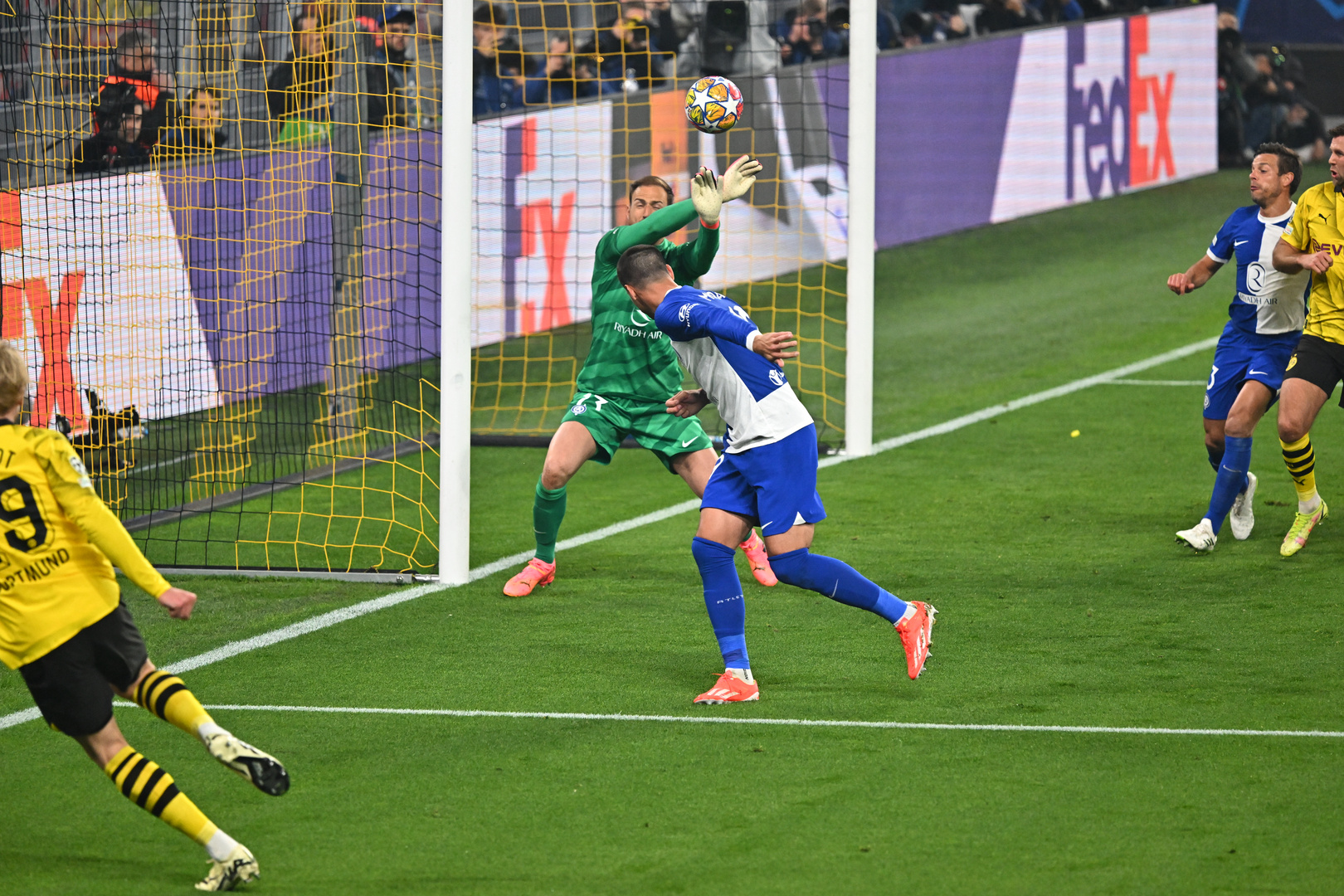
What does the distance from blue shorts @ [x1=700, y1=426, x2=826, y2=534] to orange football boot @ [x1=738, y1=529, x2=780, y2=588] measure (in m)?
1.97

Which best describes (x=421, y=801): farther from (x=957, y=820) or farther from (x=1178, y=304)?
(x=1178, y=304)

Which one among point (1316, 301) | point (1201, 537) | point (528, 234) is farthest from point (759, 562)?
point (528, 234)

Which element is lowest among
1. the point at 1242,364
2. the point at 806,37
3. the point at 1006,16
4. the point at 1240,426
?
the point at 1240,426

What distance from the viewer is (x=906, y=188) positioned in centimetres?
1941

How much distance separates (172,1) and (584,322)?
17.0ft

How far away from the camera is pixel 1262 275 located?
8766 mm

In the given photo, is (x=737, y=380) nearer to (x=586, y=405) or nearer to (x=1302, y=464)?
(x=586, y=405)

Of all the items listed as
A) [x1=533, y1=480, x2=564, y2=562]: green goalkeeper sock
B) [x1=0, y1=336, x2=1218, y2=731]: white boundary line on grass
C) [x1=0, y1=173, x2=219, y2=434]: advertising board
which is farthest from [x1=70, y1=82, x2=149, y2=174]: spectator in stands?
[x1=533, y1=480, x2=564, y2=562]: green goalkeeper sock

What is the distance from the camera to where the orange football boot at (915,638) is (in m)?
6.57

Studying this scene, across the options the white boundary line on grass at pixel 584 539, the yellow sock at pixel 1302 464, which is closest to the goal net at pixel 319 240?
the white boundary line on grass at pixel 584 539

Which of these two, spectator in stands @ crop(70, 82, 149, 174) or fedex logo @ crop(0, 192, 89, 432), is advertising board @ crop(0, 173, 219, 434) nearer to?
fedex logo @ crop(0, 192, 89, 432)

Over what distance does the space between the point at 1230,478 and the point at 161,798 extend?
5937 millimetres

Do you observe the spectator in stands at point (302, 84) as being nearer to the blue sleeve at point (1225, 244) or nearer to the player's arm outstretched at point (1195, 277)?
the player's arm outstretched at point (1195, 277)

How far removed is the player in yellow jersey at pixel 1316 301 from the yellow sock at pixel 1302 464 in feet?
0.17
